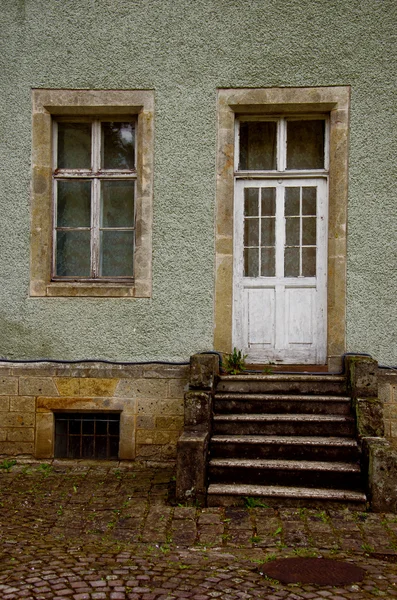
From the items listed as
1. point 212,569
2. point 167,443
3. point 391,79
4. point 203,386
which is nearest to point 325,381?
point 203,386

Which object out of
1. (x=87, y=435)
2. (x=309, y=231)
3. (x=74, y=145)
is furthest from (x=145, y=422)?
(x=74, y=145)

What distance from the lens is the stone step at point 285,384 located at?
252 inches

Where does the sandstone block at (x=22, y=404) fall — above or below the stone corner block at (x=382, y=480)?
above

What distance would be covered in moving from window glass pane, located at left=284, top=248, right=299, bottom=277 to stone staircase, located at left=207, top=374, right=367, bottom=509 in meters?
1.26

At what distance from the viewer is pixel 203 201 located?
6.92m

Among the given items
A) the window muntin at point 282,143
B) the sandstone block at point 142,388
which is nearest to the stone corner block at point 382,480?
the sandstone block at point 142,388

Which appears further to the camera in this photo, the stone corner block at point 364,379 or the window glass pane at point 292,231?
the window glass pane at point 292,231

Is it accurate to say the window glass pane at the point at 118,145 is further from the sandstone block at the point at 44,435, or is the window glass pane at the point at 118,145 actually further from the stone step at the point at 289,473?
the stone step at the point at 289,473

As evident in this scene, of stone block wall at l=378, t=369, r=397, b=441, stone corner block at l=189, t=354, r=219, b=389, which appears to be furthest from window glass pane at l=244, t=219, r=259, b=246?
stone block wall at l=378, t=369, r=397, b=441

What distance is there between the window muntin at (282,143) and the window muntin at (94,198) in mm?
1261

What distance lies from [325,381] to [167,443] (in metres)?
1.75

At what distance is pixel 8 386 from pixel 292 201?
368 cm

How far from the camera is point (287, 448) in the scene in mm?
5781

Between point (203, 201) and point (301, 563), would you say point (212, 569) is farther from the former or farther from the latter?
point (203, 201)
